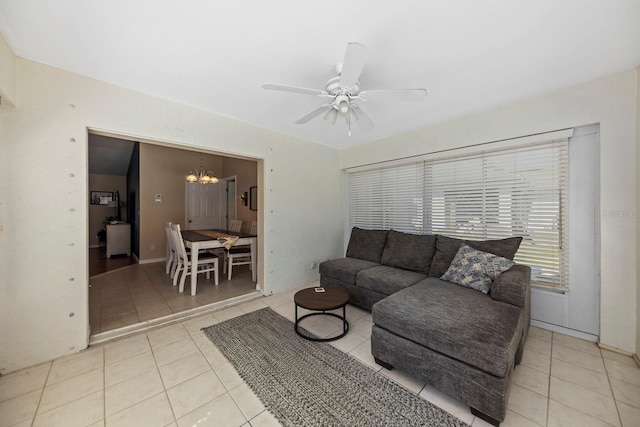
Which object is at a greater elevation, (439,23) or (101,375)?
(439,23)

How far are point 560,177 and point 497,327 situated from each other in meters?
1.91

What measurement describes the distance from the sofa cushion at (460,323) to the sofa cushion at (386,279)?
0.47 m

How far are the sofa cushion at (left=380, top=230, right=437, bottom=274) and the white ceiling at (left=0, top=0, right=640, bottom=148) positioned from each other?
1.74 metres

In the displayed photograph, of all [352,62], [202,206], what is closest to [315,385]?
[352,62]

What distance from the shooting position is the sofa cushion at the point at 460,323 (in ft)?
4.65

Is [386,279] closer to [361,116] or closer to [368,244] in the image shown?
[368,244]

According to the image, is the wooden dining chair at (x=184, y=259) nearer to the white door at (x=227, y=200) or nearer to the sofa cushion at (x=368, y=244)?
the sofa cushion at (x=368, y=244)

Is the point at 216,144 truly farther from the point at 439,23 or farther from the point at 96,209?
the point at 96,209

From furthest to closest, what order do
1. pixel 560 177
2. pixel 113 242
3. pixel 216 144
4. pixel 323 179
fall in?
pixel 113 242, pixel 323 179, pixel 216 144, pixel 560 177

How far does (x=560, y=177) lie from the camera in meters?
2.41

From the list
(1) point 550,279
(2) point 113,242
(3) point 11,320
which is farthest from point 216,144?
(2) point 113,242

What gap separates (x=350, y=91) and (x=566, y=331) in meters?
3.16

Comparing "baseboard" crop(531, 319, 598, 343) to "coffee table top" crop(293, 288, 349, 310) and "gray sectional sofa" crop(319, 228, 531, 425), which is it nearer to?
"gray sectional sofa" crop(319, 228, 531, 425)

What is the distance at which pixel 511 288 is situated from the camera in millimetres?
1929
